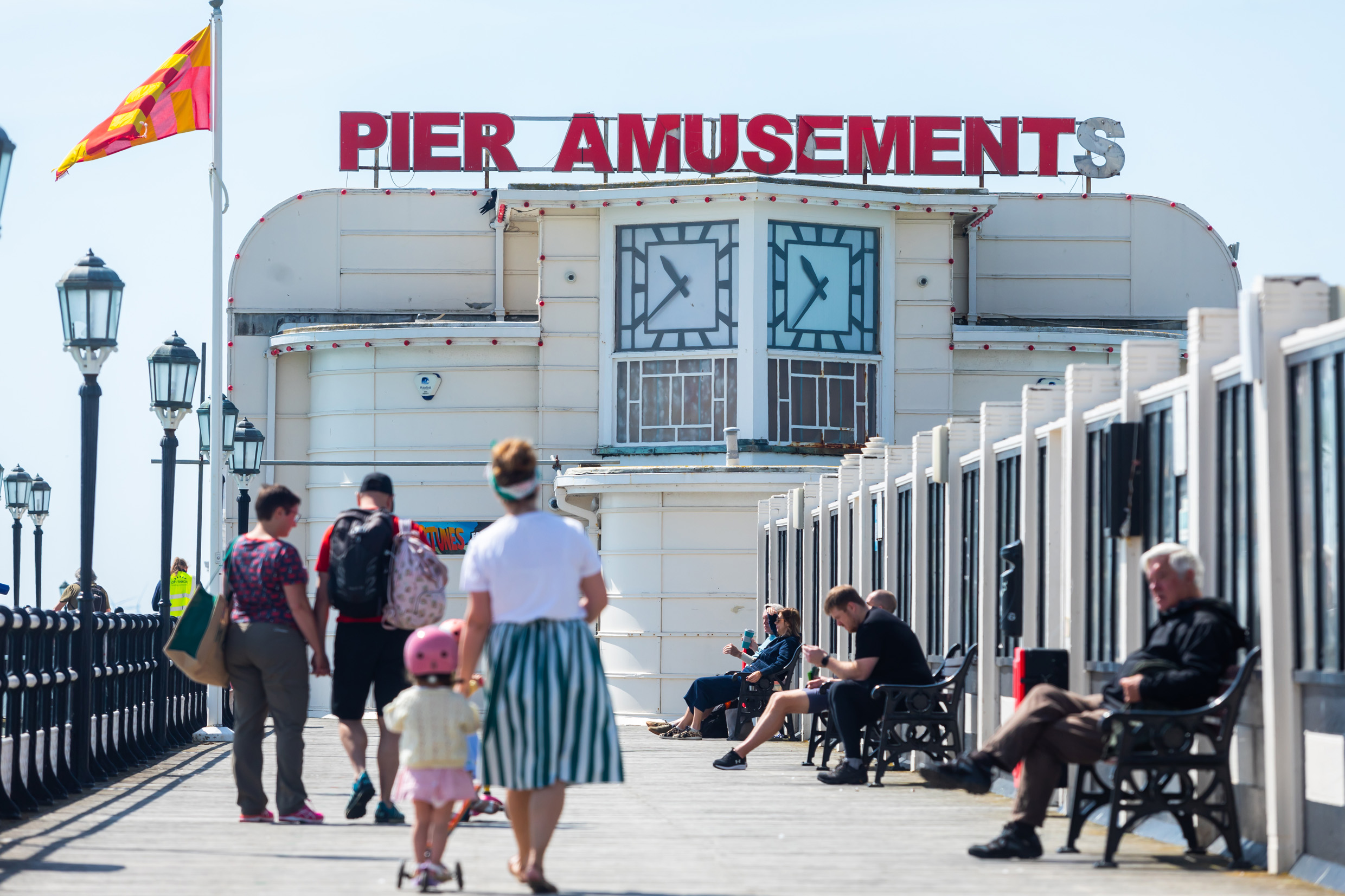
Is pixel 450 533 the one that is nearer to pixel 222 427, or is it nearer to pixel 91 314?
pixel 222 427

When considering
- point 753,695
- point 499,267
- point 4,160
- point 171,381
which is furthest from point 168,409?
point 499,267

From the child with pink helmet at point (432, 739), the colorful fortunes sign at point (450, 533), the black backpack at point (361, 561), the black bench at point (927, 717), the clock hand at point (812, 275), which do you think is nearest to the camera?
the child with pink helmet at point (432, 739)

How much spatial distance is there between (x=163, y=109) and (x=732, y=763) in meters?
13.1

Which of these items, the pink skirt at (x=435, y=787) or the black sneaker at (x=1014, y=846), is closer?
the pink skirt at (x=435, y=787)

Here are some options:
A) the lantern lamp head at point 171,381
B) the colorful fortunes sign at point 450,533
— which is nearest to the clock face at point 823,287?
the colorful fortunes sign at point 450,533

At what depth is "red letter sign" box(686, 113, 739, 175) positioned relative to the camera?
111 feet

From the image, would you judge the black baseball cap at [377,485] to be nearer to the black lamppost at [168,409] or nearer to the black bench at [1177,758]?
the black bench at [1177,758]

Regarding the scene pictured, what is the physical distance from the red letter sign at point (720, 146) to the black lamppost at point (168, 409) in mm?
17527

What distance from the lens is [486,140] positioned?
3447 centimetres

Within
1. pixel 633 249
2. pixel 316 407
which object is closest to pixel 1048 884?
pixel 633 249

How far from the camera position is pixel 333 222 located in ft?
111

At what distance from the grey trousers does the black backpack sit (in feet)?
1.47

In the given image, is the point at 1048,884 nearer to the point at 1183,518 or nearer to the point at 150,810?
the point at 1183,518

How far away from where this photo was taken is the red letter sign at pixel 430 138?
3447 centimetres
